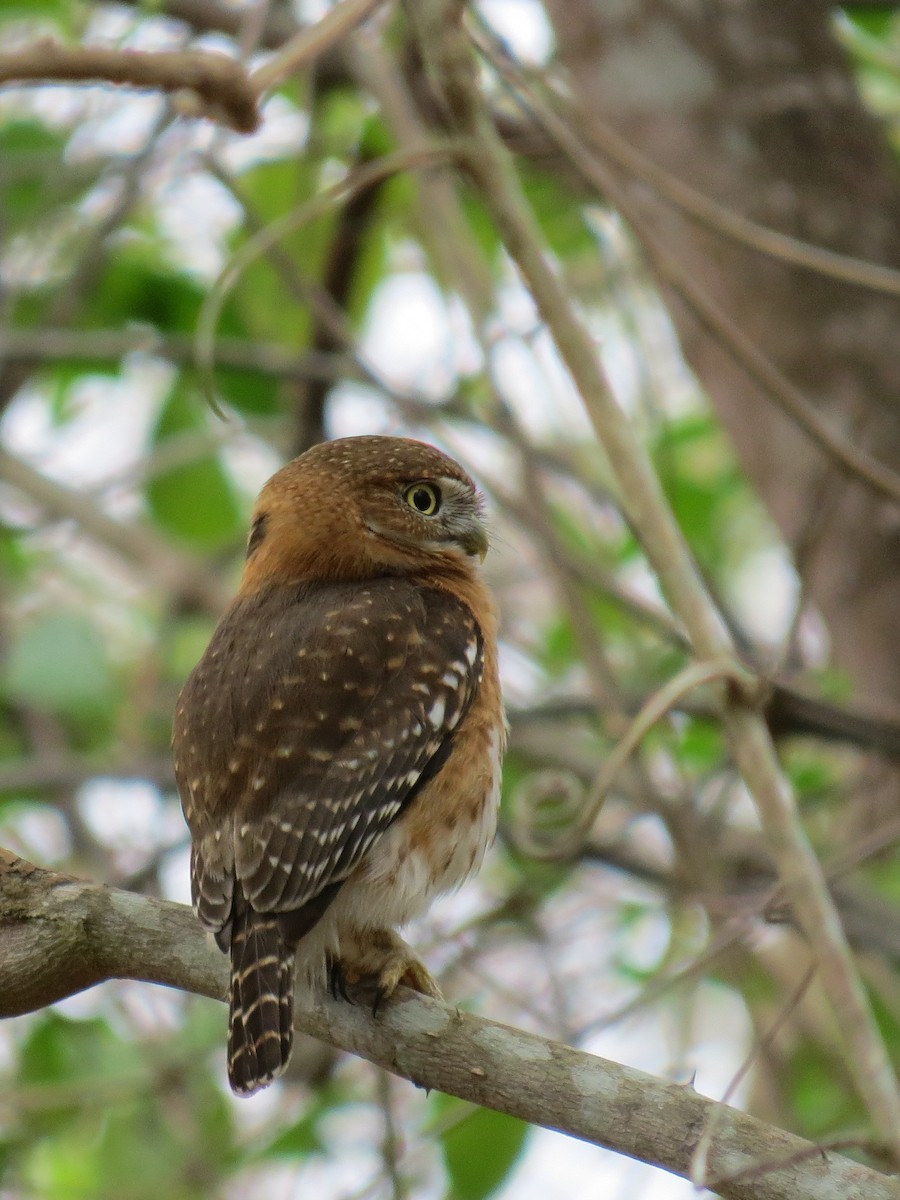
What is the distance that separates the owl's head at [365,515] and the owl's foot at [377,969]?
0.91 metres

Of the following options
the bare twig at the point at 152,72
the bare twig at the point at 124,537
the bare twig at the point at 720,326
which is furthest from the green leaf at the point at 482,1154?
the bare twig at the point at 124,537

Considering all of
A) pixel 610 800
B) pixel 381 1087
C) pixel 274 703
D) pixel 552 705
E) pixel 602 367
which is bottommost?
pixel 610 800

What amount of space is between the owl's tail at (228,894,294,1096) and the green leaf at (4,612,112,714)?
1969mm

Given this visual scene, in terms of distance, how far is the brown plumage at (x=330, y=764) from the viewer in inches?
113

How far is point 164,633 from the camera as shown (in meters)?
6.04

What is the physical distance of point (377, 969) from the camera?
3.01 metres

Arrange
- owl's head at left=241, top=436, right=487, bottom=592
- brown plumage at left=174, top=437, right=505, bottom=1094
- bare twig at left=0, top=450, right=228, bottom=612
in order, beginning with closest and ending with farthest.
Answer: brown plumage at left=174, top=437, right=505, bottom=1094, owl's head at left=241, top=436, right=487, bottom=592, bare twig at left=0, top=450, right=228, bottom=612

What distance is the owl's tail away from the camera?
8.92ft

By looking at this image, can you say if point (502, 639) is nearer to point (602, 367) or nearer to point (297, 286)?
point (297, 286)

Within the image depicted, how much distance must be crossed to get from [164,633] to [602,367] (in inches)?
131

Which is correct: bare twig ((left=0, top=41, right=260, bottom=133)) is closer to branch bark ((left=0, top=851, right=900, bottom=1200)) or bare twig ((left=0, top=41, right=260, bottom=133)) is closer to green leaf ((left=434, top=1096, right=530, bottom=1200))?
branch bark ((left=0, top=851, right=900, bottom=1200))

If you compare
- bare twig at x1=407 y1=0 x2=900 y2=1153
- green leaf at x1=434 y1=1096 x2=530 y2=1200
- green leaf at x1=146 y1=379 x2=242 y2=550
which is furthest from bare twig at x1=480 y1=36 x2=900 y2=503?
green leaf at x1=146 y1=379 x2=242 y2=550

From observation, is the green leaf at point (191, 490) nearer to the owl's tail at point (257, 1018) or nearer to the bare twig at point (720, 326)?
the bare twig at point (720, 326)

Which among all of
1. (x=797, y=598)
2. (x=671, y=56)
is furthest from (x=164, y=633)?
(x=797, y=598)
